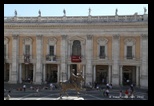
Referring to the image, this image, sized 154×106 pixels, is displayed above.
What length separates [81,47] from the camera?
1807 inches

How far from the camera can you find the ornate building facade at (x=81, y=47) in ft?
144

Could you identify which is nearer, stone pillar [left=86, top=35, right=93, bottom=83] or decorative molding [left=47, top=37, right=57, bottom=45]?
stone pillar [left=86, top=35, right=93, bottom=83]

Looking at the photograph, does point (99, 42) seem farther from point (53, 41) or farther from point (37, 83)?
point (37, 83)

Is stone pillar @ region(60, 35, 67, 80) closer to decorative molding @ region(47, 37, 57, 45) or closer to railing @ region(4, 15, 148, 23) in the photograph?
decorative molding @ region(47, 37, 57, 45)

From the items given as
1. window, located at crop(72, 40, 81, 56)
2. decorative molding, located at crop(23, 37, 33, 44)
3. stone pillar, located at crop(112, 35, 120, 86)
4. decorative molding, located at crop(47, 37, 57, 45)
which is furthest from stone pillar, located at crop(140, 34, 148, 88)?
decorative molding, located at crop(23, 37, 33, 44)

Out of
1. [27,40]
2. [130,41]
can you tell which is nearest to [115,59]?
[130,41]

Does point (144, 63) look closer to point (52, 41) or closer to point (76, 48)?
point (76, 48)

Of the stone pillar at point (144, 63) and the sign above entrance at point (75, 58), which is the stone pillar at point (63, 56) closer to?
the sign above entrance at point (75, 58)

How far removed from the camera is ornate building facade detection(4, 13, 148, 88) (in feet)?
144

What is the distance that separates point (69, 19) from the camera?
45531 millimetres

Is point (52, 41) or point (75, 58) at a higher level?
point (52, 41)

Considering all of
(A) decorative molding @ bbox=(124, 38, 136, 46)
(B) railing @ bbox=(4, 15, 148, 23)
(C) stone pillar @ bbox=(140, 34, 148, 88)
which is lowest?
(C) stone pillar @ bbox=(140, 34, 148, 88)

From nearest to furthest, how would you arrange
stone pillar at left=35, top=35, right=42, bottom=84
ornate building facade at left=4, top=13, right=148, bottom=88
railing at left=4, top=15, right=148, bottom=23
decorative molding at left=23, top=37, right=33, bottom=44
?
railing at left=4, top=15, right=148, bottom=23
ornate building facade at left=4, top=13, right=148, bottom=88
stone pillar at left=35, top=35, right=42, bottom=84
decorative molding at left=23, top=37, right=33, bottom=44
